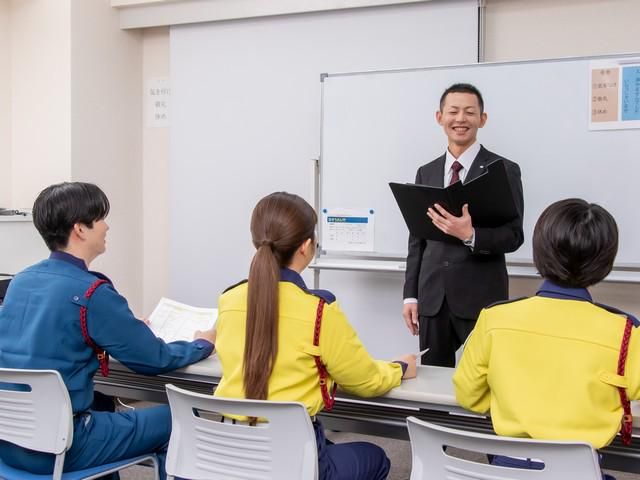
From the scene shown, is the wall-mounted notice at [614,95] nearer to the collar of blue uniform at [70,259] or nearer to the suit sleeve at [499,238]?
the suit sleeve at [499,238]

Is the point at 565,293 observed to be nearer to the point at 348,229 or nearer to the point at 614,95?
the point at 614,95

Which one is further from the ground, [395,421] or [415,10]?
[415,10]

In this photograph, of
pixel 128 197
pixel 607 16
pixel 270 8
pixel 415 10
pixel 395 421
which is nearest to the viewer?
pixel 395 421

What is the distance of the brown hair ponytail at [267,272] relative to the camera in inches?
64.6

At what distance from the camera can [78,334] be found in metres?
1.89

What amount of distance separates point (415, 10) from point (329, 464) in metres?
2.79

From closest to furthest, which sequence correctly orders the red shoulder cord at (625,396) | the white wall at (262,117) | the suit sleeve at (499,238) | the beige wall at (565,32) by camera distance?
the red shoulder cord at (625,396) → the suit sleeve at (499,238) → the beige wall at (565,32) → the white wall at (262,117)

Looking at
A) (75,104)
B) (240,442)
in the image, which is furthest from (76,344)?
(75,104)

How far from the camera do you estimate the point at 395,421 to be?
6.59 ft

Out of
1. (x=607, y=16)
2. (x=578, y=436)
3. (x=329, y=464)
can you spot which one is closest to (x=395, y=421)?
(x=329, y=464)

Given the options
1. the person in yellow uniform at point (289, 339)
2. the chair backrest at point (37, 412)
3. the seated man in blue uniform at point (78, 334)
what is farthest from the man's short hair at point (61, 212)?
the person in yellow uniform at point (289, 339)

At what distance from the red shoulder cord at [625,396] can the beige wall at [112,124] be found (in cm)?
360

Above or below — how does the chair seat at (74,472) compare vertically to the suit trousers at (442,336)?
below

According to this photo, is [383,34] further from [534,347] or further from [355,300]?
[534,347]
